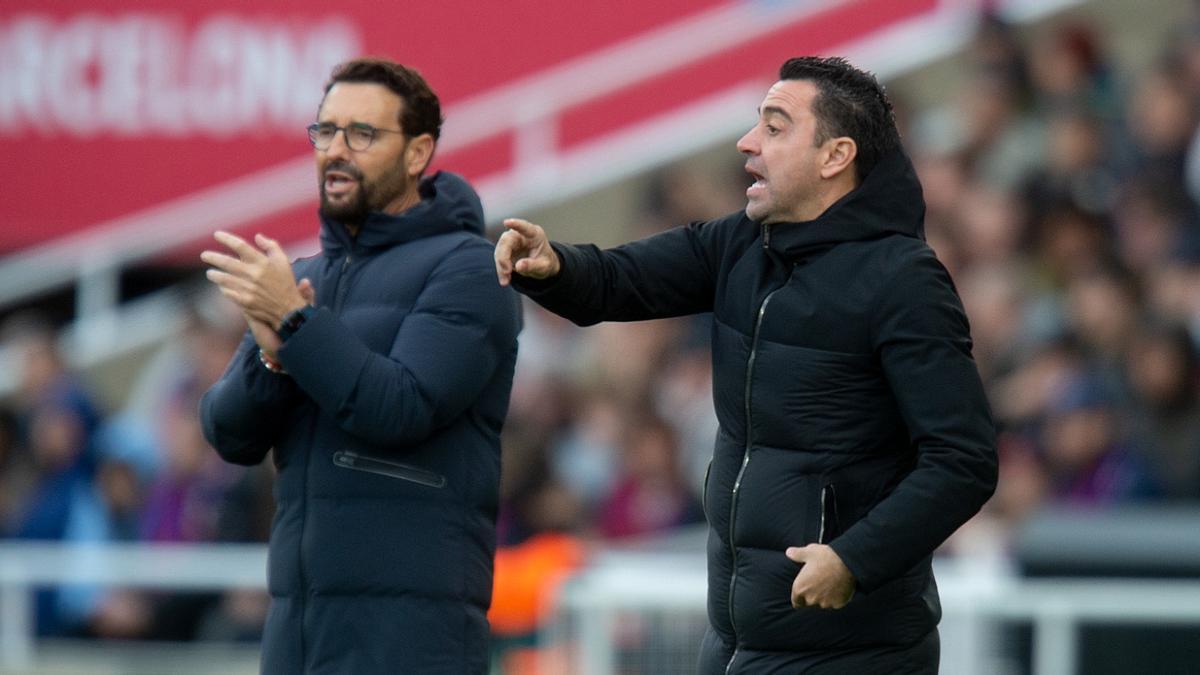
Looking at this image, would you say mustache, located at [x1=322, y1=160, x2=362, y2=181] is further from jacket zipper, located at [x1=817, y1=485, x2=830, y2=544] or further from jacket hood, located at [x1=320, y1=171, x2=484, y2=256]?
jacket zipper, located at [x1=817, y1=485, x2=830, y2=544]

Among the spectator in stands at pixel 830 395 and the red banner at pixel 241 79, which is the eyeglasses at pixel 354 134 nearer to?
the spectator in stands at pixel 830 395

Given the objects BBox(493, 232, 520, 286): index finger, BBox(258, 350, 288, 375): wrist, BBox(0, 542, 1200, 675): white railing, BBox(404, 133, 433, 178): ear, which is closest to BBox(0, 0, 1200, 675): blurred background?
BBox(0, 542, 1200, 675): white railing

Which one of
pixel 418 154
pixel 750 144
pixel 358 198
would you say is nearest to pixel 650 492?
pixel 418 154

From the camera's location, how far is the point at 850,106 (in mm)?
4008

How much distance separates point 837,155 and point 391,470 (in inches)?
45.1

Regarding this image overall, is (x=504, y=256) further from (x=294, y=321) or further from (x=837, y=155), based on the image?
(x=837, y=155)

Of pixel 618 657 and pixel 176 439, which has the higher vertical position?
pixel 176 439

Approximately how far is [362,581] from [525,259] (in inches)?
32.5

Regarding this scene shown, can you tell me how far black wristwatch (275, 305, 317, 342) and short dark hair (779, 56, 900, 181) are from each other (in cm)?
108

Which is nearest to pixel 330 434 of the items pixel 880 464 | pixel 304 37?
pixel 880 464

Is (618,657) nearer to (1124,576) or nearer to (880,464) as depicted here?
(1124,576)

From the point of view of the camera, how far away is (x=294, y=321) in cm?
419

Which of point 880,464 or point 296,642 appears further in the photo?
point 296,642

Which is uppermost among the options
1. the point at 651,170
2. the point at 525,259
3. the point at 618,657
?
the point at 651,170
